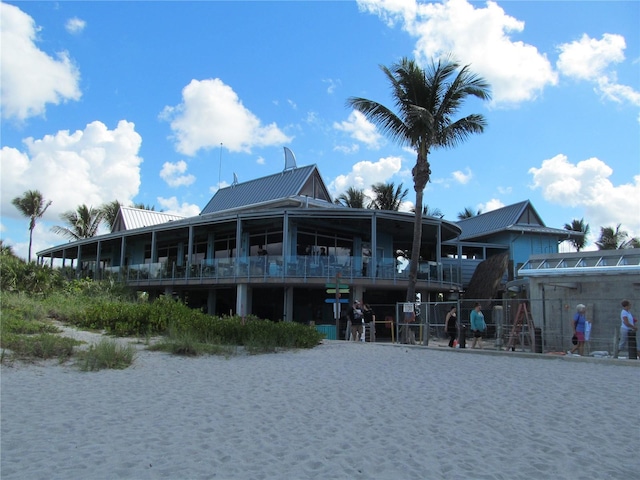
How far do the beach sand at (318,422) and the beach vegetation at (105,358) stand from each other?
299 mm

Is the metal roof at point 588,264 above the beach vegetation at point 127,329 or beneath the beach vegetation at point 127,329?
above

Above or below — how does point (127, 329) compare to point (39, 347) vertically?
above

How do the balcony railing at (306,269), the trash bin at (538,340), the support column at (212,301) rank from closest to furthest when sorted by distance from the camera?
the trash bin at (538,340) < the balcony railing at (306,269) < the support column at (212,301)

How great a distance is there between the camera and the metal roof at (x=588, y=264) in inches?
579

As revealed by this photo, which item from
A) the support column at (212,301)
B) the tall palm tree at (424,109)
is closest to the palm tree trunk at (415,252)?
the tall palm tree at (424,109)

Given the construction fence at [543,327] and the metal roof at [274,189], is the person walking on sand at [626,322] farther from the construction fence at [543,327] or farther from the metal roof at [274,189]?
the metal roof at [274,189]

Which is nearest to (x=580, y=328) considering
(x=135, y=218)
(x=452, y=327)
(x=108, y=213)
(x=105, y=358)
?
(x=452, y=327)

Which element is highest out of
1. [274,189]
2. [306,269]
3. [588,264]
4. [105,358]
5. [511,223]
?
[274,189]

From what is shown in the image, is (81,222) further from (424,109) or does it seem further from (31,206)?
(424,109)

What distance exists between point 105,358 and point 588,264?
13.5 meters

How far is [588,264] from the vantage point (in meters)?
15.6

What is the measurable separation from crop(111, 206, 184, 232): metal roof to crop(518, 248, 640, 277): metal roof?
3055 centimetres

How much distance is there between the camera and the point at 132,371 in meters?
9.95

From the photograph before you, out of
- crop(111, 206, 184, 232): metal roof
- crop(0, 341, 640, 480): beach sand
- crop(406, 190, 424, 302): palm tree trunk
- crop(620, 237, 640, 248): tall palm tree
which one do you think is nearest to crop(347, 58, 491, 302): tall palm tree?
crop(406, 190, 424, 302): palm tree trunk
